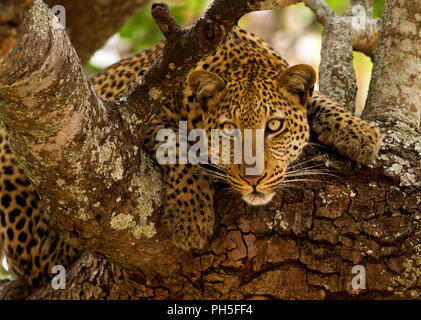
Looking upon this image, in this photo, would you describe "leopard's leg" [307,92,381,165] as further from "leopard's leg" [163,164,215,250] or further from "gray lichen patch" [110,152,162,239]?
"gray lichen patch" [110,152,162,239]

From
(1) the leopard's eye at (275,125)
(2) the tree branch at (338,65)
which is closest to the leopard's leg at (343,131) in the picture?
(1) the leopard's eye at (275,125)

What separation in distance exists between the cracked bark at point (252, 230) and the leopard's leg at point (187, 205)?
105mm

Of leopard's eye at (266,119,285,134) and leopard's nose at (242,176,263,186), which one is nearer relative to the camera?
leopard's nose at (242,176,263,186)

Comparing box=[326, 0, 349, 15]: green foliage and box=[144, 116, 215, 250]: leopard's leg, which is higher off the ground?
box=[326, 0, 349, 15]: green foliage

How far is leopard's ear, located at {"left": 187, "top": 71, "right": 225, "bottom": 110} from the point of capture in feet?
16.7

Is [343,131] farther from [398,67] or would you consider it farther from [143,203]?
[143,203]

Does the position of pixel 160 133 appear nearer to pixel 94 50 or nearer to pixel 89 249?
pixel 89 249

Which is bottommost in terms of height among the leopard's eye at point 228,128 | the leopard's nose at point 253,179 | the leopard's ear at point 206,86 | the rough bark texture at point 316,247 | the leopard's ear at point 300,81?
the rough bark texture at point 316,247

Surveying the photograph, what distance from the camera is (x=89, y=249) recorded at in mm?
4250

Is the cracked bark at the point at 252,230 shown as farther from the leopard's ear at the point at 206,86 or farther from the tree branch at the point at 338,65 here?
the tree branch at the point at 338,65

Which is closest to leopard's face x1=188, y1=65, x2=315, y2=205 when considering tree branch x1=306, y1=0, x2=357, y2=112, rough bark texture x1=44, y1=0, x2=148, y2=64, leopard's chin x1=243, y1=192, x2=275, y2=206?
leopard's chin x1=243, y1=192, x2=275, y2=206

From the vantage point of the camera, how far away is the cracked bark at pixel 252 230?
392 centimetres

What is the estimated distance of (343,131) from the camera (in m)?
4.84
